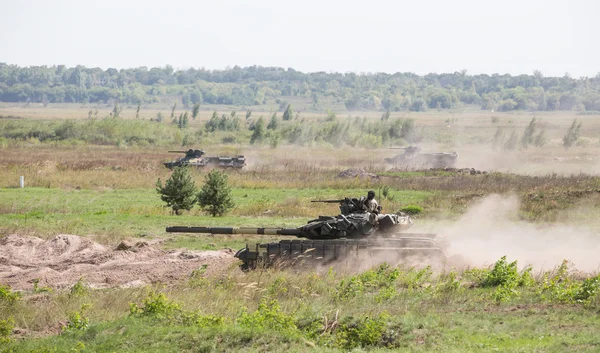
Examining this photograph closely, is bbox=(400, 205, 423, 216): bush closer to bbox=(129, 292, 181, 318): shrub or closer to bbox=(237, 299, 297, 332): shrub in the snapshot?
bbox=(129, 292, 181, 318): shrub

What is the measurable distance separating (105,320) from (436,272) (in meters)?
10.3

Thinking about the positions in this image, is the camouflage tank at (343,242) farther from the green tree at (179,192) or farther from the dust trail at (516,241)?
the green tree at (179,192)

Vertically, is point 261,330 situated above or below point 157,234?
above

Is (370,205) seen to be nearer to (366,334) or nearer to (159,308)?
(159,308)

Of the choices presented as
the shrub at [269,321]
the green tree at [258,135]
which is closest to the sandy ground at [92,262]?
the shrub at [269,321]

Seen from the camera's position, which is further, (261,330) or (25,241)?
(25,241)

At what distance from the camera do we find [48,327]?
17.5m

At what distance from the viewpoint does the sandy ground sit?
2277 centimetres

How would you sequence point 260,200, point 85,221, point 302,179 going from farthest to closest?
point 302,179, point 260,200, point 85,221

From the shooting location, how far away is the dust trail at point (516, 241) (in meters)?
27.0

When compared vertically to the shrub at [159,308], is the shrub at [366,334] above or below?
above

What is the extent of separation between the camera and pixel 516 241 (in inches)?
1220

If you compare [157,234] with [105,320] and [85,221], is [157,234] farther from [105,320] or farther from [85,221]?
[105,320]

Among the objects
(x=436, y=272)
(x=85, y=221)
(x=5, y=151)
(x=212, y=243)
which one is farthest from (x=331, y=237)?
(x=5, y=151)
